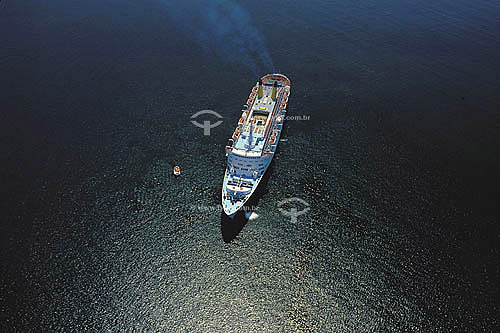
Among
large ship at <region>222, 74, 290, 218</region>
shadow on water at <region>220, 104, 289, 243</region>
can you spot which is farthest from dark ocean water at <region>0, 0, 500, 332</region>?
large ship at <region>222, 74, 290, 218</region>

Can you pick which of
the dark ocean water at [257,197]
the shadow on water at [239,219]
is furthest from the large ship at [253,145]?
the dark ocean water at [257,197]

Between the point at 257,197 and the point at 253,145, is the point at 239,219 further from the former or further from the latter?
the point at 253,145

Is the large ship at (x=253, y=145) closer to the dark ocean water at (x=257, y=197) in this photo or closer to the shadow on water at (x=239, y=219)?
the shadow on water at (x=239, y=219)

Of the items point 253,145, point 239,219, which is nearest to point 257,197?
point 239,219

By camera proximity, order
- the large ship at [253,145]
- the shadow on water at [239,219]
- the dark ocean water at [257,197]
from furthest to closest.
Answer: the large ship at [253,145] < the shadow on water at [239,219] < the dark ocean water at [257,197]

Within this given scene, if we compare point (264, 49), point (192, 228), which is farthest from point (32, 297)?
point (264, 49)

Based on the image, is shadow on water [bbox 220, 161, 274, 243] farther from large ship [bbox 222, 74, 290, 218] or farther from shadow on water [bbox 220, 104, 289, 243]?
large ship [bbox 222, 74, 290, 218]
